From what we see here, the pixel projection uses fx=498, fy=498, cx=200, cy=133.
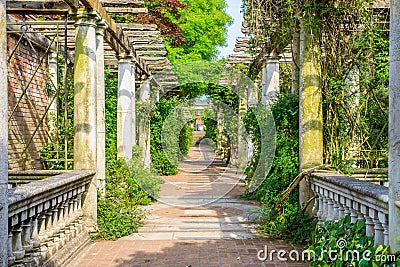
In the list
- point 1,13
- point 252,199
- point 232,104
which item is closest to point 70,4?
point 1,13

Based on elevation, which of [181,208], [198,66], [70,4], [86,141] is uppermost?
[198,66]

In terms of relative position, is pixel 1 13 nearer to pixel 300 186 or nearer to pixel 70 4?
pixel 70 4

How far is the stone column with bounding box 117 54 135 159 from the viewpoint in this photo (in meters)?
11.2

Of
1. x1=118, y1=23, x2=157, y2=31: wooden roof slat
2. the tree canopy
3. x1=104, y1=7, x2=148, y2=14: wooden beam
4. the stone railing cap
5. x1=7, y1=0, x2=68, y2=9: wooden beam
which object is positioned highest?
the tree canopy

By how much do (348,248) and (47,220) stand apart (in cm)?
299

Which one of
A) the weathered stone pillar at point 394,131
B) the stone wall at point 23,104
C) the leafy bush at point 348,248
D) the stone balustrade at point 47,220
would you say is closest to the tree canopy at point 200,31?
the stone wall at point 23,104

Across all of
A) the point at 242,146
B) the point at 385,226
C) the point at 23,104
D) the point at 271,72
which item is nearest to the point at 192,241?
the point at 385,226

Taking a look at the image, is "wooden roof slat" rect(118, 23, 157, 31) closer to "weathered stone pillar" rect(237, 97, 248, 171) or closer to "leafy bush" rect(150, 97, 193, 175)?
"leafy bush" rect(150, 97, 193, 175)

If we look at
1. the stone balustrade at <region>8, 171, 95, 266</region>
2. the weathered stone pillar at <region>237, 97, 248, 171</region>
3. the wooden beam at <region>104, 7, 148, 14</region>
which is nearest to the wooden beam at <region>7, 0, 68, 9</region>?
the wooden beam at <region>104, 7, 148, 14</region>

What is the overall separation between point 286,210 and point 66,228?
2.87 meters

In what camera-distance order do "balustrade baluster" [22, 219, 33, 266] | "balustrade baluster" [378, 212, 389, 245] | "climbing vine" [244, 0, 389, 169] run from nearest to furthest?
"balustrade baluster" [378, 212, 389, 245]
"balustrade baluster" [22, 219, 33, 266]
"climbing vine" [244, 0, 389, 169]

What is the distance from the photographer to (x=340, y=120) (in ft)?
21.2

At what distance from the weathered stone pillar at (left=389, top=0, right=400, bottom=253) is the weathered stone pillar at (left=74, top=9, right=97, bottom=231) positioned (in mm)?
4350

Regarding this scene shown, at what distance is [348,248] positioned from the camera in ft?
12.3
